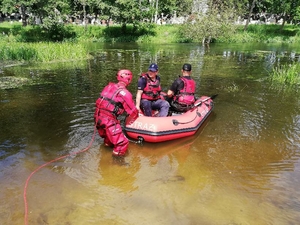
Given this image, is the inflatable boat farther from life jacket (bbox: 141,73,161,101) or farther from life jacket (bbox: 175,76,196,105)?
life jacket (bbox: 141,73,161,101)

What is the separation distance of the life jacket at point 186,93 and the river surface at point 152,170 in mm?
795

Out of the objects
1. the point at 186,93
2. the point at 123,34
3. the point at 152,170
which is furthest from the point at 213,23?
the point at 152,170

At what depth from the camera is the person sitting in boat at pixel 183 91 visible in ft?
20.5

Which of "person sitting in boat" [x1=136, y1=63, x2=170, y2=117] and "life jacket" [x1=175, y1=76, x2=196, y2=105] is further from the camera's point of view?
"life jacket" [x1=175, y1=76, x2=196, y2=105]

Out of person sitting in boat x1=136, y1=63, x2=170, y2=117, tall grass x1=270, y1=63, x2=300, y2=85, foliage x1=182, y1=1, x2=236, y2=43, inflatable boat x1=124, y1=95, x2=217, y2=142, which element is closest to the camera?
inflatable boat x1=124, y1=95, x2=217, y2=142

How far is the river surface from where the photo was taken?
362cm

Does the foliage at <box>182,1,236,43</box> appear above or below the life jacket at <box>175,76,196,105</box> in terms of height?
above

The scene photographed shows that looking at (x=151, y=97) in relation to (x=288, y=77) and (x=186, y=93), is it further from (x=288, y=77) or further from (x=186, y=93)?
(x=288, y=77)

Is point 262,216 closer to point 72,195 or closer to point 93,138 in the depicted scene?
point 72,195

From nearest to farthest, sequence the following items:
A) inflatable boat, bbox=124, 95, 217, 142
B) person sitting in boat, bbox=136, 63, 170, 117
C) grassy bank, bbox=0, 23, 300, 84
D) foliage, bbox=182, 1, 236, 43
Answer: inflatable boat, bbox=124, 95, 217, 142
person sitting in boat, bbox=136, 63, 170, 117
foliage, bbox=182, 1, 236, 43
grassy bank, bbox=0, 23, 300, 84

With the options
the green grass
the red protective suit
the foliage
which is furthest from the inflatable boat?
the green grass

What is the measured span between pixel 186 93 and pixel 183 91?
96mm

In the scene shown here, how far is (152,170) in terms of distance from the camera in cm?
472

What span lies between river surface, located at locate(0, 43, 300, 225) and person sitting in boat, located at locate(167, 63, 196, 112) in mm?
758
